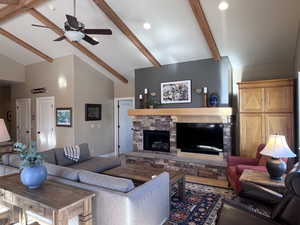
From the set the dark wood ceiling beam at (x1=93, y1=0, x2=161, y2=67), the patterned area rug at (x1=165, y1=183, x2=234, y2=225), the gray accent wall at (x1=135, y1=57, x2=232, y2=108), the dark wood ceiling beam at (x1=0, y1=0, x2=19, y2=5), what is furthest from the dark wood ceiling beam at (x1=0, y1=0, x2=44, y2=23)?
the patterned area rug at (x1=165, y1=183, x2=234, y2=225)

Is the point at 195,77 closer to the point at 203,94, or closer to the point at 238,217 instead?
the point at 203,94

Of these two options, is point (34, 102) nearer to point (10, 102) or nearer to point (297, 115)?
point (10, 102)

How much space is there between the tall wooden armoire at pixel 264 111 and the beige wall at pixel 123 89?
3.69 metres

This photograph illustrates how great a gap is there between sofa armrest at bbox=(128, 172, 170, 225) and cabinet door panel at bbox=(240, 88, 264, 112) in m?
2.80

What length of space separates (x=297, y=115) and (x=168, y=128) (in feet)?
9.57

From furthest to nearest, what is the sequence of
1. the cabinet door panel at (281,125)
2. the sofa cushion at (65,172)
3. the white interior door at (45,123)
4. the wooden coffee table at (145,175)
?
the white interior door at (45,123)
the cabinet door panel at (281,125)
the wooden coffee table at (145,175)
the sofa cushion at (65,172)

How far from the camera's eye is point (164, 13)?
152 inches

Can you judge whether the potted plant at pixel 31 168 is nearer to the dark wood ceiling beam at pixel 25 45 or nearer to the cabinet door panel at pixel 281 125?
the cabinet door panel at pixel 281 125

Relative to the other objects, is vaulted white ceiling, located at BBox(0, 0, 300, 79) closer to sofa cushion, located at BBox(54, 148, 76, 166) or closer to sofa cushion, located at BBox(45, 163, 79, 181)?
sofa cushion, located at BBox(54, 148, 76, 166)

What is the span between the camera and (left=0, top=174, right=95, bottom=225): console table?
5.55ft

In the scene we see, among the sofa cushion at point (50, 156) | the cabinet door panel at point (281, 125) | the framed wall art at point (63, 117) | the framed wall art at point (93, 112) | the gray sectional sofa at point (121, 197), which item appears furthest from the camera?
the framed wall art at point (93, 112)

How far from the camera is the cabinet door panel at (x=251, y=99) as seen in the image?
14.1 ft

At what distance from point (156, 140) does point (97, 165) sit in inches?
91.4

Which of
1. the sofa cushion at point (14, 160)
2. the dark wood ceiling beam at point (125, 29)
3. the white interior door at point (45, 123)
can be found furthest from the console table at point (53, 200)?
the white interior door at point (45, 123)
